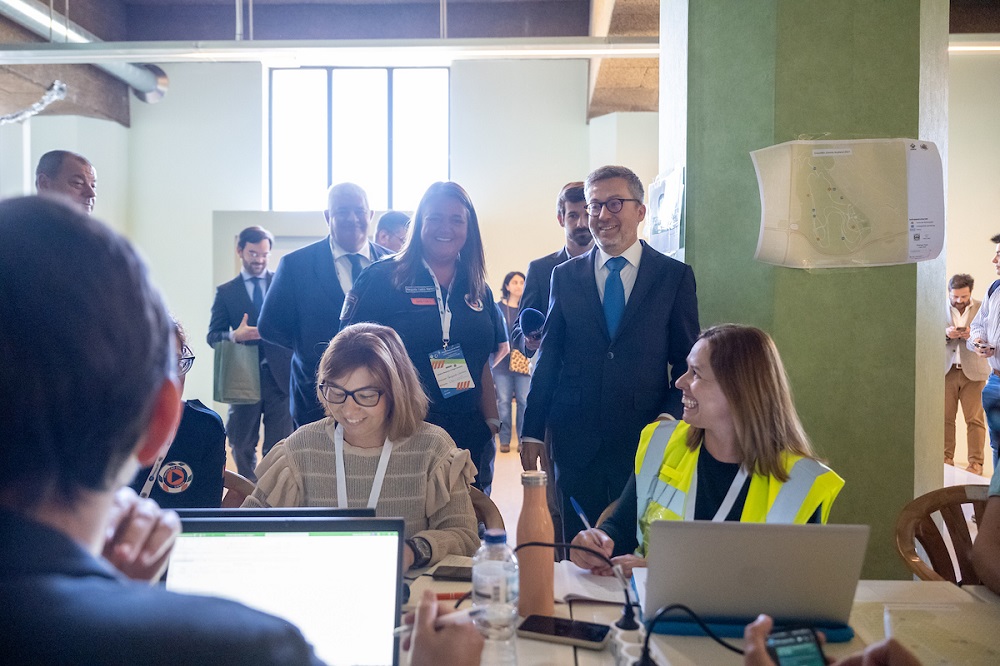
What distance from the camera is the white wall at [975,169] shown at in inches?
322

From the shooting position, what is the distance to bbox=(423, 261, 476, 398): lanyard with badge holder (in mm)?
2953

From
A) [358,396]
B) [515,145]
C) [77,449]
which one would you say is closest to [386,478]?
[358,396]

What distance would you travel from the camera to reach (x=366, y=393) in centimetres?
213

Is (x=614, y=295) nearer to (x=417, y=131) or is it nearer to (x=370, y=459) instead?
(x=370, y=459)

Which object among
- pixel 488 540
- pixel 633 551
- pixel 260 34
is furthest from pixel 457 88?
pixel 488 540

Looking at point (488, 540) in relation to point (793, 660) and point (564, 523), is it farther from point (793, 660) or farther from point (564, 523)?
point (564, 523)

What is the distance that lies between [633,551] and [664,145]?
1911mm

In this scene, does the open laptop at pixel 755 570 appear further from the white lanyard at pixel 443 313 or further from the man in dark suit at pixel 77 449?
the white lanyard at pixel 443 313

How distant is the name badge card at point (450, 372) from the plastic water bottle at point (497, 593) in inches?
62.6

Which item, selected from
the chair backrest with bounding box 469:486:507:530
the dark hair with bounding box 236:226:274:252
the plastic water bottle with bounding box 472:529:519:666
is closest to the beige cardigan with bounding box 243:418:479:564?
the chair backrest with bounding box 469:486:507:530

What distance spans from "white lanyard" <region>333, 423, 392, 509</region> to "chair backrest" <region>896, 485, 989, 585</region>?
1.31 metres

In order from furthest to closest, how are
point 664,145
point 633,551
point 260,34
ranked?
point 260,34 < point 664,145 < point 633,551

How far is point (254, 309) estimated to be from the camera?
5391mm

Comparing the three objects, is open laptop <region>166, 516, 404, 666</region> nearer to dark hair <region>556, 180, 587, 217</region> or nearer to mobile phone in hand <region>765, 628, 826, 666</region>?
mobile phone in hand <region>765, 628, 826, 666</region>
